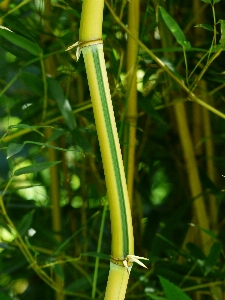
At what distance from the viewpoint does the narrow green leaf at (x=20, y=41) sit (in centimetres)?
68

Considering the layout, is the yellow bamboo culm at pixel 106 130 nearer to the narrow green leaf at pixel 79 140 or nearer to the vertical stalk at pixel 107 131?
the vertical stalk at pixel 107 131

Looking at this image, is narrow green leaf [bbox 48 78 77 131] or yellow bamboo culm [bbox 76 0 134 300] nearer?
yellow bamboo culm [bbox 76 0 134 300]

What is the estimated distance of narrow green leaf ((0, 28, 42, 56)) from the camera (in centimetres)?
68

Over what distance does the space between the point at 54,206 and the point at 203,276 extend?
27 cm

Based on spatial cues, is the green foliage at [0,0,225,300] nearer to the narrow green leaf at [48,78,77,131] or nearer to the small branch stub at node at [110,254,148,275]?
the narrow green leaf at [48,78,77,131]

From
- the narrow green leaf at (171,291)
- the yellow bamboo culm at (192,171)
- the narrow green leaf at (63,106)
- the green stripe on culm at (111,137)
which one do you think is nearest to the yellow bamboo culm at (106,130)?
the green stripe on culm at (111,137)

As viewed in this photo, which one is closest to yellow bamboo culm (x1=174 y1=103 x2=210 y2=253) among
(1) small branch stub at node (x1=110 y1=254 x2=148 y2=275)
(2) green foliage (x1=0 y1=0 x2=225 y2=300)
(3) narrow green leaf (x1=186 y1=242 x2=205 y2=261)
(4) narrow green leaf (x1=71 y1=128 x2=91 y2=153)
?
(2) green foliage (x1=0 y1=0 x2=225 y2=300)

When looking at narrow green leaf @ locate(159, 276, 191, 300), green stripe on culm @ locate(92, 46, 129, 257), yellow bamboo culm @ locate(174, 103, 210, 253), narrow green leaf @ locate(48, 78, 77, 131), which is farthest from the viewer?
yellow bamboo culm @ locate(174, 103, 210, 253)

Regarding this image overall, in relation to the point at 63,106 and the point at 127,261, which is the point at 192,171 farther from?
the point at 127,261

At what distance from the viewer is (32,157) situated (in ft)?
3.51

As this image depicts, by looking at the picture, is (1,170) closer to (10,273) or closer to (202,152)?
(10,273)

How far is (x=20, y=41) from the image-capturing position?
2.27 feet

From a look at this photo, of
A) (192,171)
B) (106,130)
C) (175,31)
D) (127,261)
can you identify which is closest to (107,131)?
(106,130)

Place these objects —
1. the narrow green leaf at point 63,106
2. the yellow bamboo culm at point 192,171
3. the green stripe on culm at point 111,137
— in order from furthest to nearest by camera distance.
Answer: the yellow bamboo culm at point 192,171 → the narrow green leaf at point 63,106 → the green stripe on culm at point 111,137
